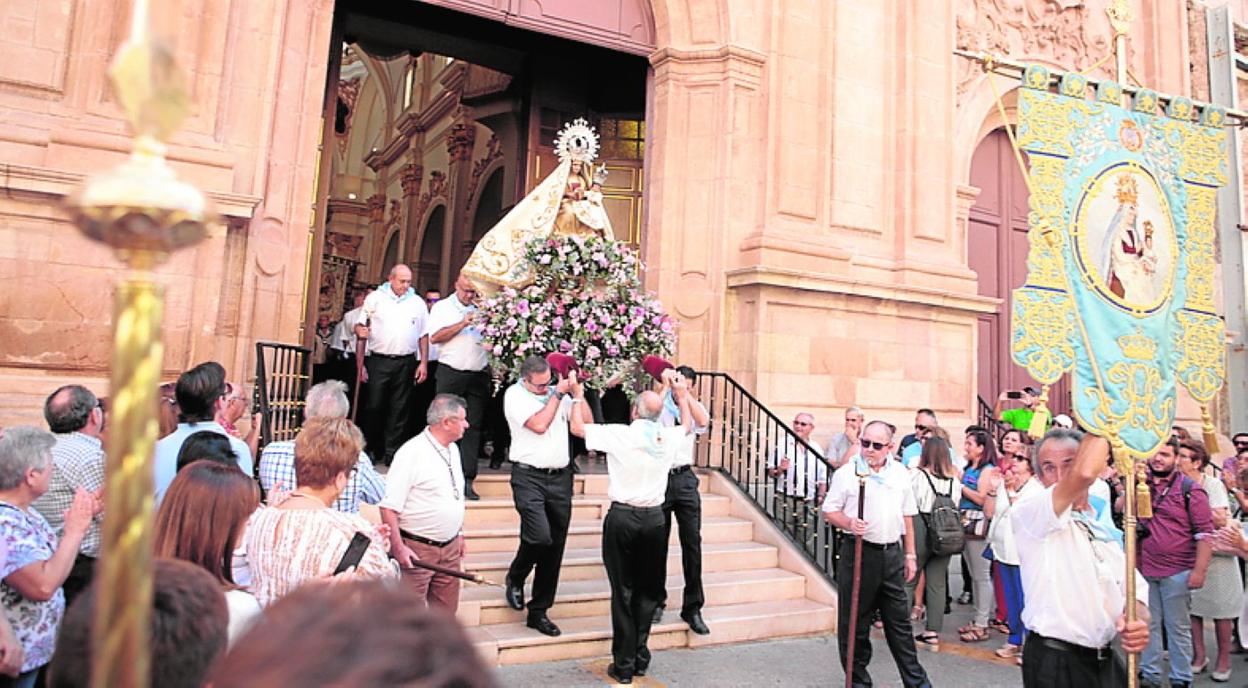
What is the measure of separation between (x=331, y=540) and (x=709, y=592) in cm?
453

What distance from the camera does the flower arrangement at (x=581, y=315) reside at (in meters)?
6.81

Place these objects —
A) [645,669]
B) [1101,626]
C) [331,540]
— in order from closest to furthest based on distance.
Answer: [331,540] < [1101,626] < [645,669]

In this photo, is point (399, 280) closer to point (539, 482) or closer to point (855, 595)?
point (539, 482)

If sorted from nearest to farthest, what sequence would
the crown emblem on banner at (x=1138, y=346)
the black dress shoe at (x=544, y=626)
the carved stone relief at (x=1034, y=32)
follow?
the crown emblem on banner at (x=1138, y=346), the black dress shoe at (x=544, y=626), the carved stone relief at (x=1034, y=32)

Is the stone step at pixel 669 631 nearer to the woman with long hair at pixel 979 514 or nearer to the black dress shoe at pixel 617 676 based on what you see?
the black dress shoe at pixel 617 676

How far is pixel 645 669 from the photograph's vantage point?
17.7ft

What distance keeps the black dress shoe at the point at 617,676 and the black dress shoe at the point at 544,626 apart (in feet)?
1.64

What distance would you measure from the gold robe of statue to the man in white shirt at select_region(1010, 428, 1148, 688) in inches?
200

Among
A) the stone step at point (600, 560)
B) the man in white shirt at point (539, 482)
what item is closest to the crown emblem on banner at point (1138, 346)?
the man in white shirt at point (539, 482)

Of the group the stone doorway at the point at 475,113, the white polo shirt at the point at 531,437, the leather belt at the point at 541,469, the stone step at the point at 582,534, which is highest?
the stone doorway at the point at 475,113

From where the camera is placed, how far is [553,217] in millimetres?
8109

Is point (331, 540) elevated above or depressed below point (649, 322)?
below

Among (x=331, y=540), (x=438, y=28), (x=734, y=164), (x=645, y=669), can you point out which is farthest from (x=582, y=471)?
(x=438, y=28)

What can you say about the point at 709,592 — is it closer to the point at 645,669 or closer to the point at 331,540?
the point at 645,669
